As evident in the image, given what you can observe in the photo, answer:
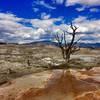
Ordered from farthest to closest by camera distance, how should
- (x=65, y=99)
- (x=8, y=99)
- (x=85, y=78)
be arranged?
(x=85, y=78)
(x=8, y=99)
(x=65, y=99)

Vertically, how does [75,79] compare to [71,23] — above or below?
below

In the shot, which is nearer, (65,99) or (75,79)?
(65,99)

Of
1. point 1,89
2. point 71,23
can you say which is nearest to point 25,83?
point 1,89

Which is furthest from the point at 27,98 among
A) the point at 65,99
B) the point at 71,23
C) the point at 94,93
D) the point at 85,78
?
the point at 71,23

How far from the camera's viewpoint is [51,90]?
44.6 ft

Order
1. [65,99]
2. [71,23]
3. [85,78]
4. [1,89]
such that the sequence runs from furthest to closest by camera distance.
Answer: [71,23] → [85,78] → [1,89] → [65,99]

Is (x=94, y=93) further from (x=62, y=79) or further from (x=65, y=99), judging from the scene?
(x=62, y=79)

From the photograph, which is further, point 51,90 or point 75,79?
point 75,79

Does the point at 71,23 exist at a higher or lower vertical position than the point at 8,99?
higher

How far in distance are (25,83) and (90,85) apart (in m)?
3.48

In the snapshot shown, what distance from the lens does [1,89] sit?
590 inches

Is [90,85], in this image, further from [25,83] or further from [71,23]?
[71,23]

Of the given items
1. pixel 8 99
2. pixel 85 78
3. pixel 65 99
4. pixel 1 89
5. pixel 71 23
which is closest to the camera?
pixel 65 99

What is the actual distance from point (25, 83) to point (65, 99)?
3478 mm
